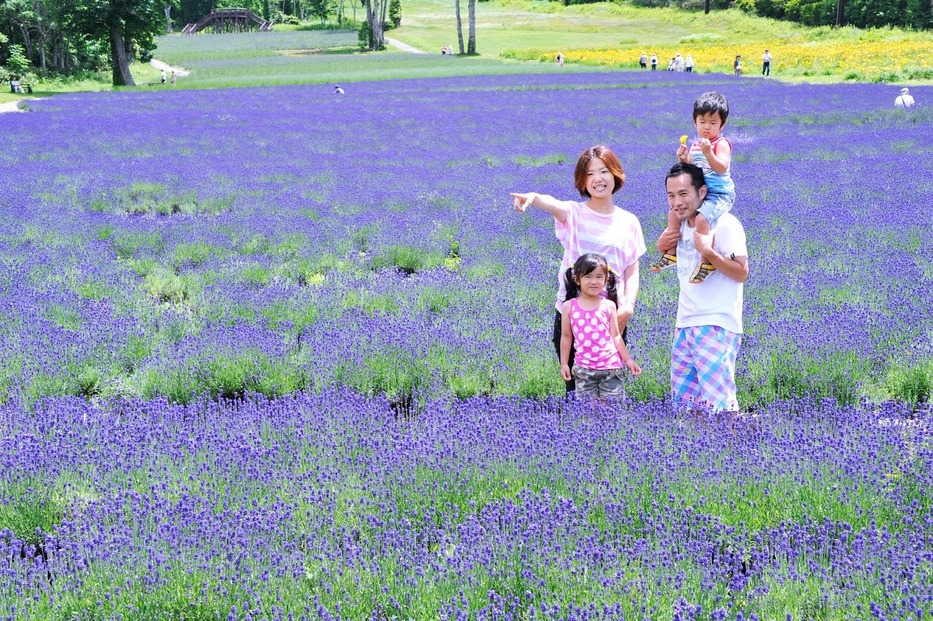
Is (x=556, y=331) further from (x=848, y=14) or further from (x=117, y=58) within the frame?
(x=848, y=14)

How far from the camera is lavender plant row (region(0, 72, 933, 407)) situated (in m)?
4.89

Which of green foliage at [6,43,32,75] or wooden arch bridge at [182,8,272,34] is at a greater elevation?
wooden arch bridge at [182,8,272,34]

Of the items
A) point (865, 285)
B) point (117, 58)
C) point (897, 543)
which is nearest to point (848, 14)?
point (117, 58)

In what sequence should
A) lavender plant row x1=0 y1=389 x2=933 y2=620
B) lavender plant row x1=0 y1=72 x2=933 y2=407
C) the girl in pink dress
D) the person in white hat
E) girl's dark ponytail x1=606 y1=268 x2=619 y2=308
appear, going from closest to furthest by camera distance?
lavender plant row x1=0 y1=389 x2=933 y2=620, the girl in pink dress, girl's dark ponytail x1=606 y1=268 x2=619 y2=308, lavender plant row x1=0 y1=72 x2=933 y2=407, the person in white hat

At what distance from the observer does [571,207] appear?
4.16m

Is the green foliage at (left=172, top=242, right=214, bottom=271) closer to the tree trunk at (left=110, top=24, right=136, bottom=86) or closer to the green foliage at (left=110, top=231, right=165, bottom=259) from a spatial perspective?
the green foliage at (left=110, top=231, right=165, bottom=259)

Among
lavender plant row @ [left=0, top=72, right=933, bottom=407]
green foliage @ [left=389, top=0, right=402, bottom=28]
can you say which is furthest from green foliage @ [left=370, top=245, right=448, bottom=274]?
green foliage @ [left=389, top=0, right=402, bottom=28]

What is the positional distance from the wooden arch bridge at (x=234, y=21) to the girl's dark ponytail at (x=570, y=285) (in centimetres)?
10167

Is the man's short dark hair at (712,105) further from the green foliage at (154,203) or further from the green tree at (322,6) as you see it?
the green tree at (322,6)

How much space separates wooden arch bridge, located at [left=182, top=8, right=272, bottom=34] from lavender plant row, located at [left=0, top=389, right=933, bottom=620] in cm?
10206

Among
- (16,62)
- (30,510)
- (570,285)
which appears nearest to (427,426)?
(570,285)

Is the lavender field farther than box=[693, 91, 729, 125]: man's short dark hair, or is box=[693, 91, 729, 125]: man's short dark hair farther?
box=[693, 91, 729, 125]: man's short dark hair

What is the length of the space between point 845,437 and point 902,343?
1567 mm

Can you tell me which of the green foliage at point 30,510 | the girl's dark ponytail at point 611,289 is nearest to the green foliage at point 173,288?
the green foliage at point 30,510
